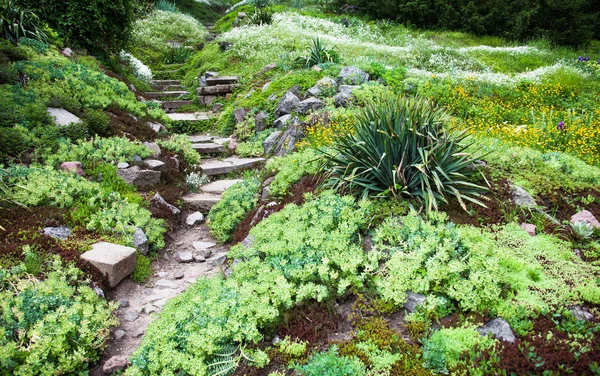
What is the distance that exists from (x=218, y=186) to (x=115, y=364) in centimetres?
454

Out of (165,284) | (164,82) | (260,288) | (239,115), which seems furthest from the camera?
(164,82)

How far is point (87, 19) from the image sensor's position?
10.6 m

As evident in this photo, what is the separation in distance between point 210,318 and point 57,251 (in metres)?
2.39

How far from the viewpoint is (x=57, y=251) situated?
4.69 meters

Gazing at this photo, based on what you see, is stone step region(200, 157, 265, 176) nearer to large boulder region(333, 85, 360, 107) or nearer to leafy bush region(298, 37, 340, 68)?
large boulder region(333, 85, 360, 107)

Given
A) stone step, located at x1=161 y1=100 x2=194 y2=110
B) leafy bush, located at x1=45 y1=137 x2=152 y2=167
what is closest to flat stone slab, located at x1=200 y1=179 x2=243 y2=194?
leafy bush, located at x1=45 y1=137 x2=152 y2=167

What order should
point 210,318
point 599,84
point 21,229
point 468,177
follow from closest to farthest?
point 210,318 → point 21,229 → point 468,177 → point 599,84

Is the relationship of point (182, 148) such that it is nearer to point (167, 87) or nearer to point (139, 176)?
point (139, 176)

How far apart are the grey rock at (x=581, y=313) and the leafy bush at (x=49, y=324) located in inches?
166

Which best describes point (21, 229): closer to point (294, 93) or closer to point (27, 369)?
point (27, 369)

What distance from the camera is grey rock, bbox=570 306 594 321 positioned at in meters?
3.30

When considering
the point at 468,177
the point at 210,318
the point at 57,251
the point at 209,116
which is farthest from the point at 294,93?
the point at 210,318

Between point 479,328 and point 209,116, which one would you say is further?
point 209,116

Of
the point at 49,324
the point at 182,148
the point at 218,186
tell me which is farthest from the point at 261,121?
the point at 49,324
